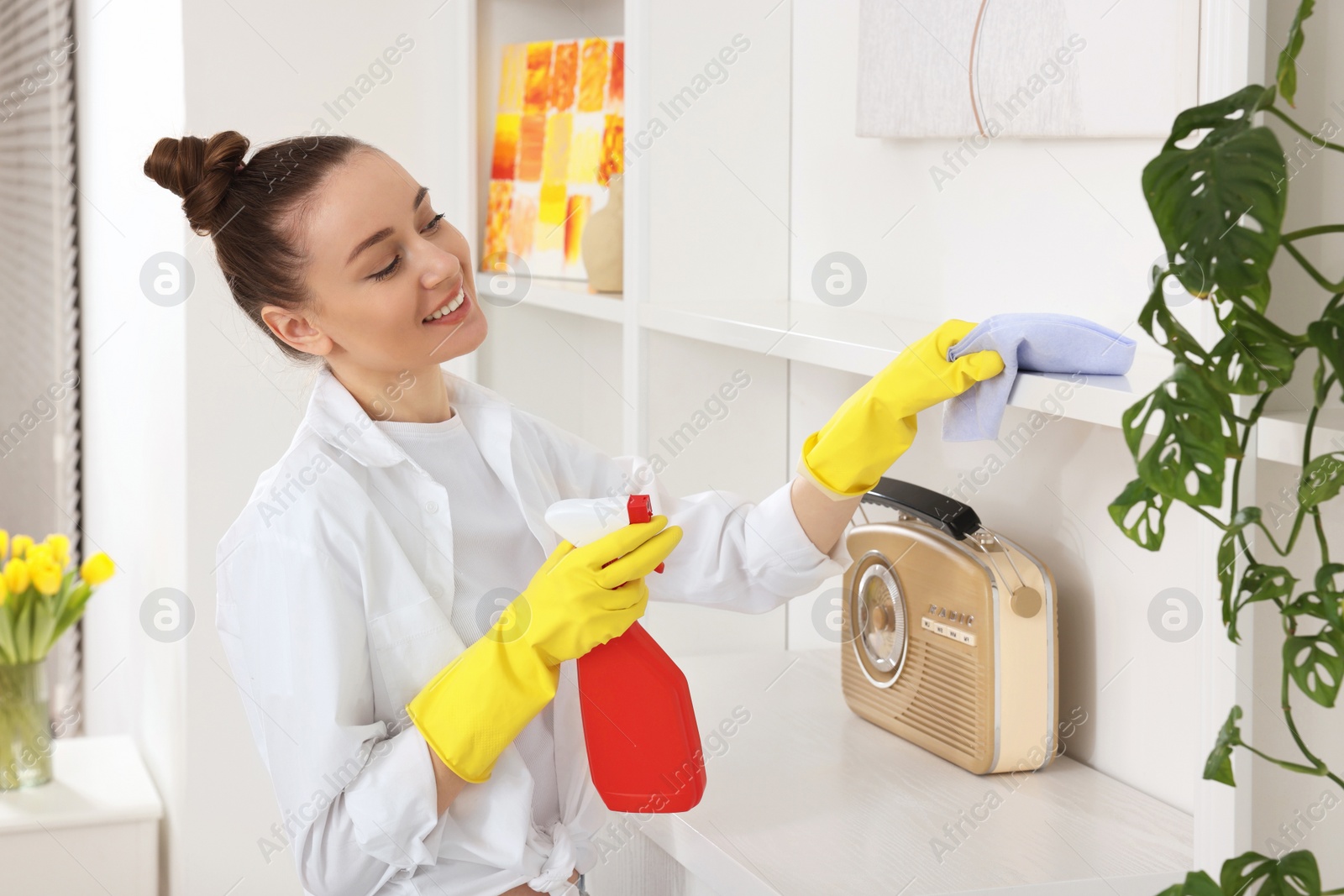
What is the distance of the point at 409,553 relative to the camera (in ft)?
3.75

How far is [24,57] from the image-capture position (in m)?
2.91

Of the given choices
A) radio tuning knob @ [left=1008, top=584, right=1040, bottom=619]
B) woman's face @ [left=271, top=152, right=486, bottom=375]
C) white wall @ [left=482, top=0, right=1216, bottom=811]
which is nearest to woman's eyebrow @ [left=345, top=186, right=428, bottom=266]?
woman's face @ [left=271, top=152, right=486, bottom=375]

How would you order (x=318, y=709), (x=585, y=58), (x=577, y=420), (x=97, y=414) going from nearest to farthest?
(x=318, y=709) < (x=585, y=58) < (x=577, y=420) < (x=97, y=414)

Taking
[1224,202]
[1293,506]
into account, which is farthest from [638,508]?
[1224,202]

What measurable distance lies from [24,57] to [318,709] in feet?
8.08

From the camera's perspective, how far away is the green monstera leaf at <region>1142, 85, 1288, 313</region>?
0.53m

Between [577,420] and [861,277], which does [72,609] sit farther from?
[861,277]

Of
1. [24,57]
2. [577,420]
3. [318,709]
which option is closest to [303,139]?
[318,709]

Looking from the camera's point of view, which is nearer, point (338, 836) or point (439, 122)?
point (338, 836)

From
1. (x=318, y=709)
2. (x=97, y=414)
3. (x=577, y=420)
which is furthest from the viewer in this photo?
(x=97, y=414)

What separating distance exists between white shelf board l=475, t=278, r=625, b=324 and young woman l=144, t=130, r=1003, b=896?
493 mm

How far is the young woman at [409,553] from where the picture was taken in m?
1.05

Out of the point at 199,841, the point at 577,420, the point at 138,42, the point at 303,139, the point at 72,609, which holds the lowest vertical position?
the point at 199,841

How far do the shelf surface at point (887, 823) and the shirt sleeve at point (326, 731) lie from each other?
27 cm
